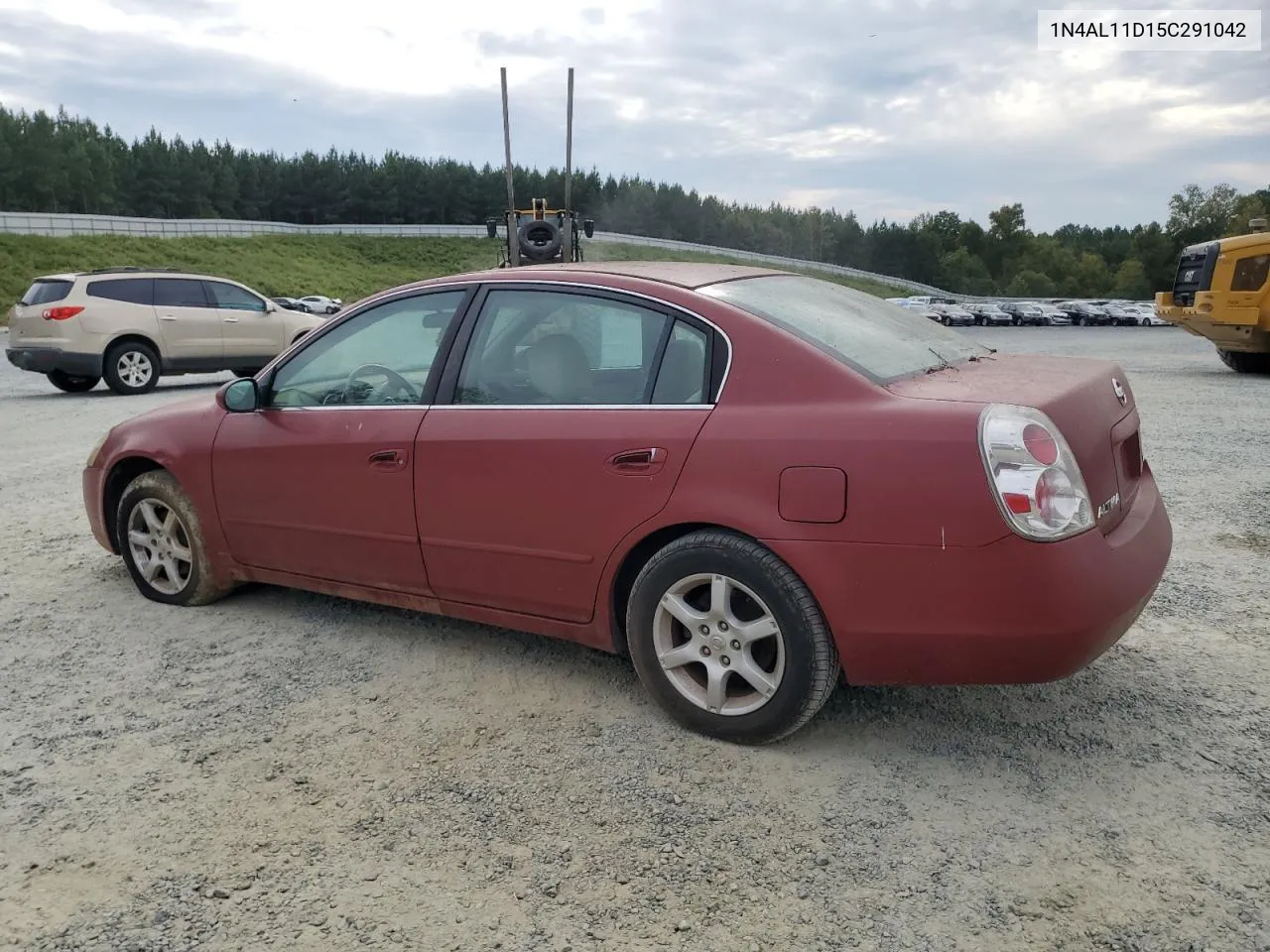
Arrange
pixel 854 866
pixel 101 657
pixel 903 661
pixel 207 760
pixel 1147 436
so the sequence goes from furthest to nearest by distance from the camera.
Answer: pixel 1147 436
pixel 101 657
pixel 207 760
pixel 903 661
pixel 854 866

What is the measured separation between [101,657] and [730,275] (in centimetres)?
280

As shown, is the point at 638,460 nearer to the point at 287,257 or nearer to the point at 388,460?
the point at 388,460

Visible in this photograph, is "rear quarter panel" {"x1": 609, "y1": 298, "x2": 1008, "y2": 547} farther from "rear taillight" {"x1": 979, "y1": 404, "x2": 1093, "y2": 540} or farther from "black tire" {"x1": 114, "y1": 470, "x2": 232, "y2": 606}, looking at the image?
"black tire" {"x1": 114, "y1": 470, "x2": 232, "y2": 606}

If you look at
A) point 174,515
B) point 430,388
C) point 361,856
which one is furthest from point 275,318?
point 361,856

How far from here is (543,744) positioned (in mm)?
3098

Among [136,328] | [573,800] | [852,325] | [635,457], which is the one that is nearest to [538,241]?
[136,328]

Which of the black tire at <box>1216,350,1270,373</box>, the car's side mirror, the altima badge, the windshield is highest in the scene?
the windshield

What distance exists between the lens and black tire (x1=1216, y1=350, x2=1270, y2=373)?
16.9 metres

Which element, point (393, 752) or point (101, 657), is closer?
point (393, 752)

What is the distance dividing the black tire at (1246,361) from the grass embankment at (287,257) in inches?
821

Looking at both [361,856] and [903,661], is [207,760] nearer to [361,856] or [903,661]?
[361,856]

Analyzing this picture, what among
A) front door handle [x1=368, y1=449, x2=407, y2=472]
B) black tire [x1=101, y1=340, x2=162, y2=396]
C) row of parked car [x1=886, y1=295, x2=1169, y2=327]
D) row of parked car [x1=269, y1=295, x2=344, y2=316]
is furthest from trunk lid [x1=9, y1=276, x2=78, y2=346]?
row of parked car [x1=886, y1=295, x2=1169, y2=327]

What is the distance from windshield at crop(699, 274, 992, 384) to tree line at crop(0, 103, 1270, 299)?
7947 cm

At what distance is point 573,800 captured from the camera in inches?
109
